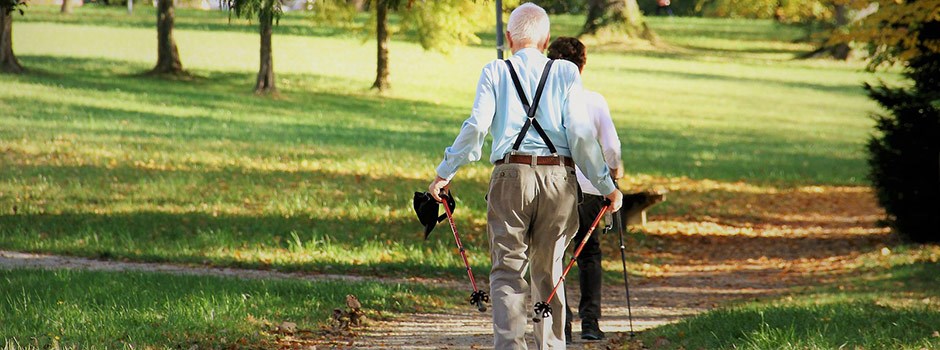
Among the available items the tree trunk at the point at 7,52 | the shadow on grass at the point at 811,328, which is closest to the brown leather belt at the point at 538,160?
the shadow on grass at the point at 811,328

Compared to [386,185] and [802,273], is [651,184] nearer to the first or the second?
[386,185]

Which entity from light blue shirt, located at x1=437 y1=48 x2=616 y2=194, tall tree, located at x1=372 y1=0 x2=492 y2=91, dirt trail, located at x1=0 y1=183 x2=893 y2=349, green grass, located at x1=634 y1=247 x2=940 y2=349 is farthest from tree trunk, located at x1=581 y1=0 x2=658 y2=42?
light blue shirt, located at x1=437 y1=48 x2=616 y2=194

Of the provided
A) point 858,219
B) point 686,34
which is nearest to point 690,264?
point 858,219

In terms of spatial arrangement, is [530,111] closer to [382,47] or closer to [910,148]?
[910,148]

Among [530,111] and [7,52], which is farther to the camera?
[7,52]

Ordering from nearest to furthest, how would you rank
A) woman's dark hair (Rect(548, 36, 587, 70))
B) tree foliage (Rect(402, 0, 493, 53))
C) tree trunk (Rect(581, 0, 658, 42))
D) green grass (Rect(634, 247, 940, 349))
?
green grass (Rect(634, 247, 940, 349))
woman's dark hair (Rect(548, 36, 587, 70))
tree foliage (Rect(402, 0, 493, 53))
tree trunk (Rect(581, 0, 658, 42))

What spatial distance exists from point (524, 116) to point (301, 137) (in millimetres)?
19485

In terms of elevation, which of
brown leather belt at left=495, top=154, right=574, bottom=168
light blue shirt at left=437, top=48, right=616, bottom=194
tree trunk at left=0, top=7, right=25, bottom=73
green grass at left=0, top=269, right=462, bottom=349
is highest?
light blue shirt at left=437, top=48, right=616, bottom=194

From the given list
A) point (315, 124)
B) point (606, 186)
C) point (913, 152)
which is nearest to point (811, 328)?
point (606, 186)

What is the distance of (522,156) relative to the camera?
6.26 meters

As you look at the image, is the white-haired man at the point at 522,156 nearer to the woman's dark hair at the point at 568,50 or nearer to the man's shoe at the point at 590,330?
the woman's dark hair at the point at 568,50

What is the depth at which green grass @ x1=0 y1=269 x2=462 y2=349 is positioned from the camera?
7617mm

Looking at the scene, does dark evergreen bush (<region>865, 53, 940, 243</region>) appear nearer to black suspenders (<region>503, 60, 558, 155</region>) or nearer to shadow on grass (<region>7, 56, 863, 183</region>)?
shadow on grass (<region>7, 56, 863, 183</region>)

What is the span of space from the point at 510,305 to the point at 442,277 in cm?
651
